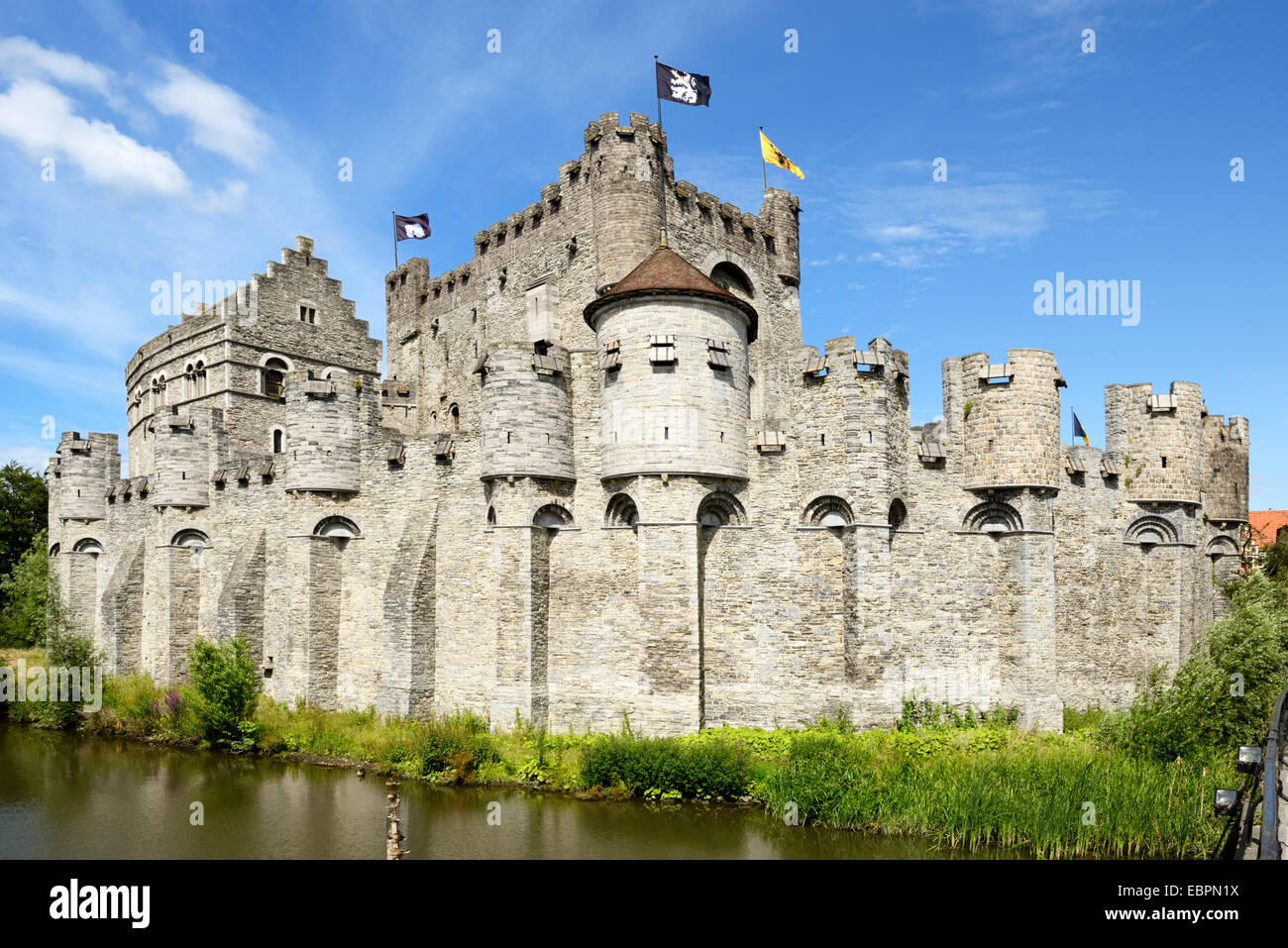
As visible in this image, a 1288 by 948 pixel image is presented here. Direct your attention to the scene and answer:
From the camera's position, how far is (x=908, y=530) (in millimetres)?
21188

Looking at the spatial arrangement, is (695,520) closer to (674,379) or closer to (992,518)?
(674,379)

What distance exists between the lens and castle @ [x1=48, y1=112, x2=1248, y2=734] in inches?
811

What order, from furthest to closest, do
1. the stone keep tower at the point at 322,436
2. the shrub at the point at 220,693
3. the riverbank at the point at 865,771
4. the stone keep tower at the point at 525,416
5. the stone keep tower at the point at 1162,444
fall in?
the stone keep tower at the point at 322,436, the shrub at the point at 220,693, the stone keep tower at the point at 1162,444, the stone keep tower at the point at 525,416, the riverbank at the point at 865,771

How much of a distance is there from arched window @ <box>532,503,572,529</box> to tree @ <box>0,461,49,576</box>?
39367 millimetres

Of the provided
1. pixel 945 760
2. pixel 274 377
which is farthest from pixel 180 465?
pixel 945 760

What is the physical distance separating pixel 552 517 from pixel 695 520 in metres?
4.17

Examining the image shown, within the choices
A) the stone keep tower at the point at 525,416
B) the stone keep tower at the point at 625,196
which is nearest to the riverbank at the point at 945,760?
the stone keep tower at the point at 525,416

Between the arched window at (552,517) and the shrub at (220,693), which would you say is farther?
the shrub at (220,693)

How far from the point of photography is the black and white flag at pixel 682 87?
83.1ft

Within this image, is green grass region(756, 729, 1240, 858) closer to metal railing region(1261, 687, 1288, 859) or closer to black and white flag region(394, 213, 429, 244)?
metal railing region(1261, 687, 1288, 859)

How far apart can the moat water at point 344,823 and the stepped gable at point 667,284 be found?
12.0 m

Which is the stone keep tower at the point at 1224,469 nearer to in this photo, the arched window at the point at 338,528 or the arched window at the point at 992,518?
the arched window at the point at 992,518
